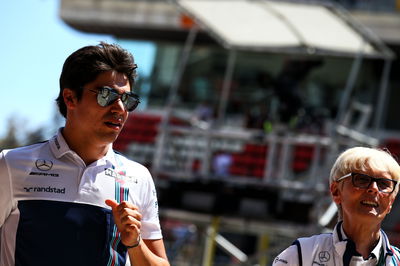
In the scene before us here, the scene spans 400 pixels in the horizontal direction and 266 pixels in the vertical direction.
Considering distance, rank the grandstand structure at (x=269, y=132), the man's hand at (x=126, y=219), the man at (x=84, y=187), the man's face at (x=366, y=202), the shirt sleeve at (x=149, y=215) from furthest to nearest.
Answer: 1. the grandstand structure at (x=269, y=132)
2. the shirt sleeve at (x=149, y=215)
3. the man's face at (x=366, y=202)
4. the man at (x=84, y=187)
5. the man's hand at (x=126, y=219)

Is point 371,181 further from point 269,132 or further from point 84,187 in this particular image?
point 269,132

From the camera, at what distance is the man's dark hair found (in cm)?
357

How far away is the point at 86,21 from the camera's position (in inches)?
878

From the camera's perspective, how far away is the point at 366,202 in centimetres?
350

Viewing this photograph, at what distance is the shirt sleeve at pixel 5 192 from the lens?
3.42 m

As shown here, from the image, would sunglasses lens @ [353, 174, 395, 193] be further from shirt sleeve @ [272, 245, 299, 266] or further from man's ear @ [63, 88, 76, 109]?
man's ear @ [63, 88, 76, 109]

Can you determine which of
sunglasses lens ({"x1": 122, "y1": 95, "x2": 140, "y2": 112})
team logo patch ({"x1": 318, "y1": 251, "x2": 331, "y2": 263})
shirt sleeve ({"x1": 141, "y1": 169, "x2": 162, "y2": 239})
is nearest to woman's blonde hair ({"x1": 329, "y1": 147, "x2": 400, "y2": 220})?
team logo patch ({"x1": 318, "y1": 251, "x2": 331, "y2": 263})

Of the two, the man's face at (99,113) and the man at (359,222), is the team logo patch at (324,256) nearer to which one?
the man at (359,222)

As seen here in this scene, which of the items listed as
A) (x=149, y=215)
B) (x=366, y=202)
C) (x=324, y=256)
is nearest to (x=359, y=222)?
(x=366, y=202)

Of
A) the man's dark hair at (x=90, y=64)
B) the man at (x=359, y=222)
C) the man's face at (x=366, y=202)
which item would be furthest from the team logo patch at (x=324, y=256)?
the man's dark hair at (x=90, y=64)

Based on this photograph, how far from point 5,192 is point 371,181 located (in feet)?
4.69

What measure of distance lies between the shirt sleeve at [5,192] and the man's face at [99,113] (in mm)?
Result: 329

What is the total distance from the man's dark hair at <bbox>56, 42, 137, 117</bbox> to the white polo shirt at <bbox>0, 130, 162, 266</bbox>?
23cm

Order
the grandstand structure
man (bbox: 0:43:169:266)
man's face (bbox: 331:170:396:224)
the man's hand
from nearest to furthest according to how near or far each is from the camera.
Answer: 1. the man's hand
2. man (bbox: 0:43:169:266)
3. man's face (bbox: 331:170:396:224)
4. the grandstand structure
